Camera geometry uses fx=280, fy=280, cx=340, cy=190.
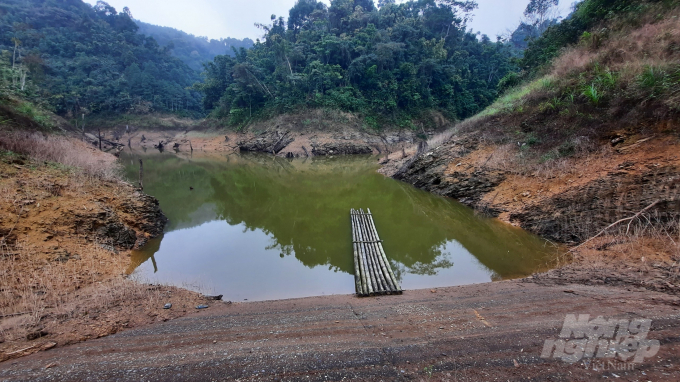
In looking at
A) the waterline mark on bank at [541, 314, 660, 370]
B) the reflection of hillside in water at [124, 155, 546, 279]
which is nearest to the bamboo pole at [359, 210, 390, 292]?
the reflection of hillside in water at [124, 155, 546, 279]

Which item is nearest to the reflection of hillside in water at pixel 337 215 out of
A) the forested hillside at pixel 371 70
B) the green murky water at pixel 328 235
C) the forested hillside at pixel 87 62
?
the green murky water at pixel 328 235

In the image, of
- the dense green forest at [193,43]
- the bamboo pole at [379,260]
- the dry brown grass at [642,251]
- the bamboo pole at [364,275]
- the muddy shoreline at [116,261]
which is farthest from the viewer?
the dense green forest at [193,43]

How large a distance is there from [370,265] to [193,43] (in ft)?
409

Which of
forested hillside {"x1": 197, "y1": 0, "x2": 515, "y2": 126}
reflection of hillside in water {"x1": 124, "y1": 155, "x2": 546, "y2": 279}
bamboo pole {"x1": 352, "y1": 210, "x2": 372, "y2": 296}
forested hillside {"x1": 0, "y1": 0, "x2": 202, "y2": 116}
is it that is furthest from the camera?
forested hillside {"x1": 0, "y1": 0, "x2": 202, "y2": 116}

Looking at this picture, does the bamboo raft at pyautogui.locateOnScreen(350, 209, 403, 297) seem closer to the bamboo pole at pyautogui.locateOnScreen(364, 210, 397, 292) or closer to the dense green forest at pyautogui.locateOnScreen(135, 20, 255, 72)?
the bamboo pole at pyautogui.locateOnScreen(364, 210, 397, 292)

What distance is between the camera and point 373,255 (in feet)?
22.0

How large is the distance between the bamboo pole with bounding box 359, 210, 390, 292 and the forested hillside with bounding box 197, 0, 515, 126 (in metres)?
25.6

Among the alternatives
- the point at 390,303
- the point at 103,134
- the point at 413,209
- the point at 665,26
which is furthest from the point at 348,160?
the point at 103,134

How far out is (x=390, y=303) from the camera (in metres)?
4.73

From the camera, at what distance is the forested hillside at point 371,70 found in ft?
110

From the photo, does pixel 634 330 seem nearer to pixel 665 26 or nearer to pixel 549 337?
pixel 549 337

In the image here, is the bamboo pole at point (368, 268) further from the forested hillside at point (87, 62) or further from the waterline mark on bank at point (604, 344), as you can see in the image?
the forested hillside at point (87, 62)

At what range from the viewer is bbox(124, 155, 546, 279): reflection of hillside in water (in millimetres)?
6980

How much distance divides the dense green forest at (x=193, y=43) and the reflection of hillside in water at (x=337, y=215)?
270ft
